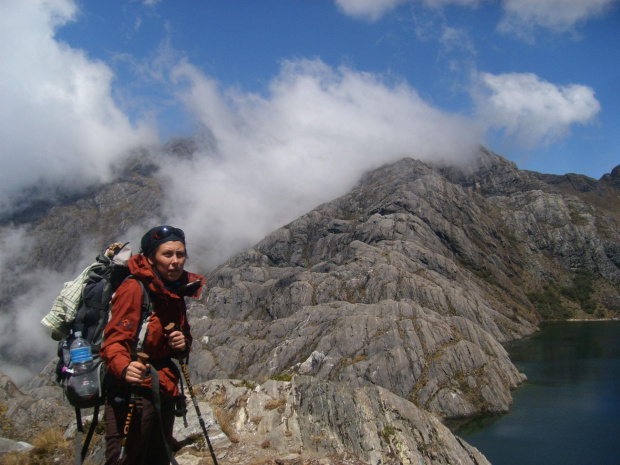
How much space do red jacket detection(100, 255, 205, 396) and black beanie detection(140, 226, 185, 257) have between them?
0.83ft

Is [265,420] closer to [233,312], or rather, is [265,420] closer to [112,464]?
[112,464]

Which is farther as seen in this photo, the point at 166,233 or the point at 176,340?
the point at 166,233

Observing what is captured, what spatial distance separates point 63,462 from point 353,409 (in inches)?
499

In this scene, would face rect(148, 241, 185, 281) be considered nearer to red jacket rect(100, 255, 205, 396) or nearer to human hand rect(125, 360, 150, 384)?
red jacket rect(100, 255, 205, 396)

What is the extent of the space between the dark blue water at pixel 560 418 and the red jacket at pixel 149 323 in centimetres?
8123

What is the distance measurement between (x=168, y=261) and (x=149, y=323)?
1110 mm

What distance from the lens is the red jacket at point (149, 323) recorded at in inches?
235

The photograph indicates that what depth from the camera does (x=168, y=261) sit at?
6.94 meters

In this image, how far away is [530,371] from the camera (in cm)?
13188

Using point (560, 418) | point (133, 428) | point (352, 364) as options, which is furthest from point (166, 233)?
point (352, 364)

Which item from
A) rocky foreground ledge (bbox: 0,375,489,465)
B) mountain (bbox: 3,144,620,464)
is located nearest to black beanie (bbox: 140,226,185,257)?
rocky foreground ledge (bbox: 0,375,489,465)

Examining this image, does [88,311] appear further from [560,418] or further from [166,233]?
[560,418]

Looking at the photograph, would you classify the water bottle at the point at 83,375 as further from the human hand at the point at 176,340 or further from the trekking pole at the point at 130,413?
the human hand at the point at 176,340

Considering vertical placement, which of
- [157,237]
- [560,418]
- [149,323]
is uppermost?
[157,237]
